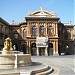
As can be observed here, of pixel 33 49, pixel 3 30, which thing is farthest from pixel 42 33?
pixel 3 30

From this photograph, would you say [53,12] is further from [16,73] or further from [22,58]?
[16,73]

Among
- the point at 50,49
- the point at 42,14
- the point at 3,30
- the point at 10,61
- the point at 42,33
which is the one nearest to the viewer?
the point at 10,61

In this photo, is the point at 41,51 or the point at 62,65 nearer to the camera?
the point at 62,65

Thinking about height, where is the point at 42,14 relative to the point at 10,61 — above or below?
above

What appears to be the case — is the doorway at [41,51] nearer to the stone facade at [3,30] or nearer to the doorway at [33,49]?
the doorway at [33,49]

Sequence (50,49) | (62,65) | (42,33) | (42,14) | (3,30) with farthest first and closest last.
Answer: (3,30), (42,14), (42,33), (50,49), (62,65)

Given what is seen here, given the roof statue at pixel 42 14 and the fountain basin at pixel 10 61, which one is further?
the roof statue at pixel 42 14

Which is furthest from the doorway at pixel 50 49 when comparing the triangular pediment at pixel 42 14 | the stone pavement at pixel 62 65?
the stone pavement at pixel 62 65

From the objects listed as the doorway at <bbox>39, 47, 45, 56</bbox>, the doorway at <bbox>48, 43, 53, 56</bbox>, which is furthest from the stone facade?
the doorway at <bbox>48, 43, 53, 56</bbox>

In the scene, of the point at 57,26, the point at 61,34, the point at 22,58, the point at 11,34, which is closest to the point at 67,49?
the point at 61,34

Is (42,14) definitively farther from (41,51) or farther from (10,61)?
(10,61)

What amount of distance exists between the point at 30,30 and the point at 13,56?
4157 centimetres

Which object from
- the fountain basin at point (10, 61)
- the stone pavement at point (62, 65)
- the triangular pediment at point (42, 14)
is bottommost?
the stone pavement at point (62, 65)

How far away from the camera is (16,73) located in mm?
13742
